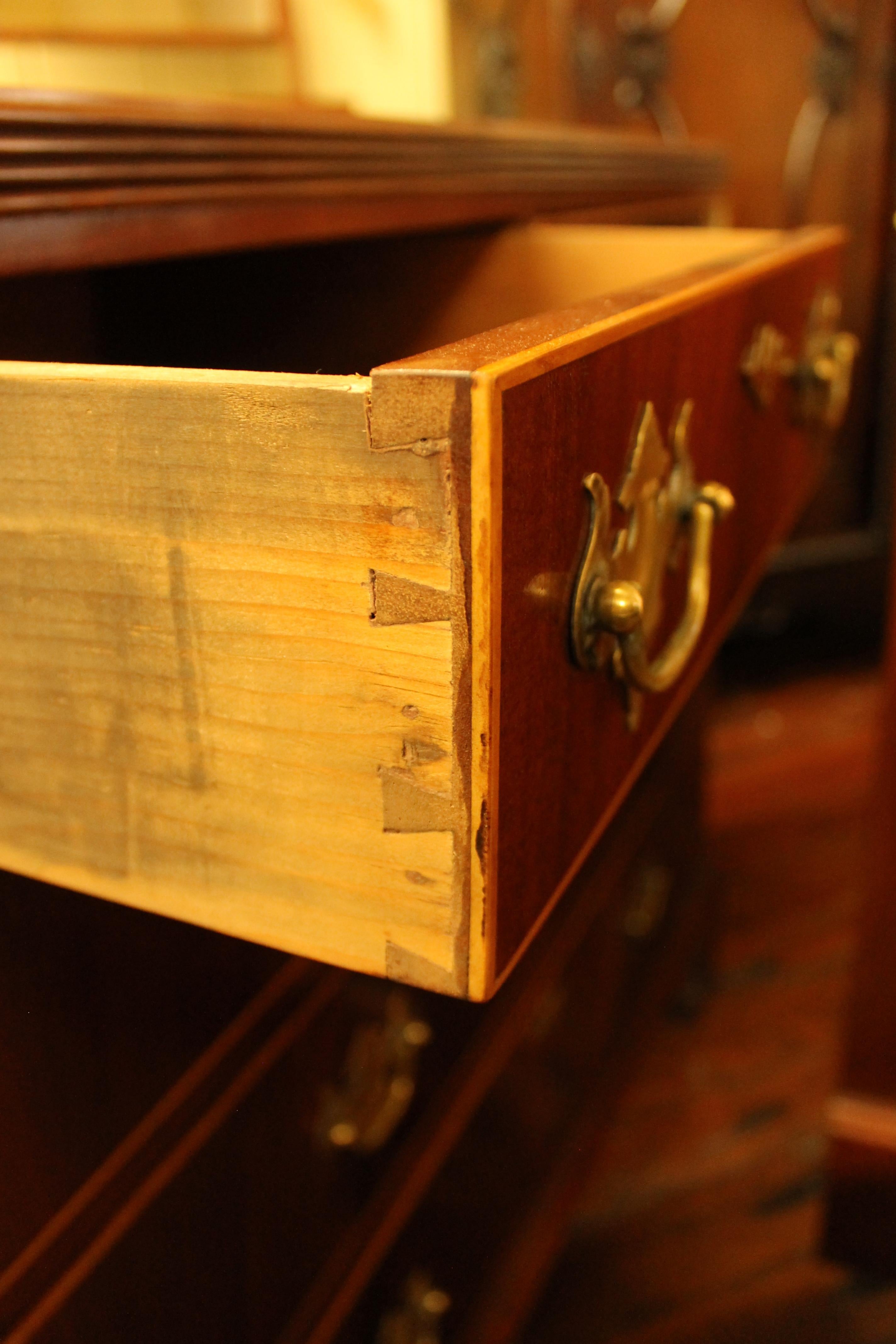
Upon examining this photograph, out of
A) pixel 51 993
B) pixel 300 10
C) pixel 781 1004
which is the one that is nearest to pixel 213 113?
pixel 51 993

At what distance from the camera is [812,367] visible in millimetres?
636

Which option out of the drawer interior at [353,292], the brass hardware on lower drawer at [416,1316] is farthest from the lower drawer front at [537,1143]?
the drawer interior at [353,292]

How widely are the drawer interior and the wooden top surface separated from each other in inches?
1.5

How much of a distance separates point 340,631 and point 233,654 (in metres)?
0.03

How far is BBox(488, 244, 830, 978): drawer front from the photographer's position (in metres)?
0.27

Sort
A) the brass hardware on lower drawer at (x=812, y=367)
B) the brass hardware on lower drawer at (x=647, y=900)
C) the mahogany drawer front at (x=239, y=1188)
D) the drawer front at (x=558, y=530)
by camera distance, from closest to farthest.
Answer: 1. the drawer front at (x=558, y=530)
2. the mahogany drawer front at (x=239, y=1188)
3. the brass hardware on lower drawer at (x=812, y=367)
4. the brass hardware on lower drawer at (x=647, y=900)

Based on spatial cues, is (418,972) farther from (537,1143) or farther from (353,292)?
(537,1143)

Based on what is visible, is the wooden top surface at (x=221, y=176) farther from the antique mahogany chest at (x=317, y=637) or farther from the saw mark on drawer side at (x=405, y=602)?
the saw mark on drawer side at (x=405, y=602)

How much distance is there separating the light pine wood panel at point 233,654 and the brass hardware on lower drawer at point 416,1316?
366mm

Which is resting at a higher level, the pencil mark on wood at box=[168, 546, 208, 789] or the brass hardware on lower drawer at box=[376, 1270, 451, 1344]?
the pencil mark on wood at box=[168, 546, 208, 789]

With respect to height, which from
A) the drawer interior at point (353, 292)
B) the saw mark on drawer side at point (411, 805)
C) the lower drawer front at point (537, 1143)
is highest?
the drawer interior at point (353, 292)

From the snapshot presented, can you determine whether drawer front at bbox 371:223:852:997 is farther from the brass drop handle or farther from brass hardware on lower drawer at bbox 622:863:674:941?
brass hardware on lower drawer at bbox 622:863:674:941

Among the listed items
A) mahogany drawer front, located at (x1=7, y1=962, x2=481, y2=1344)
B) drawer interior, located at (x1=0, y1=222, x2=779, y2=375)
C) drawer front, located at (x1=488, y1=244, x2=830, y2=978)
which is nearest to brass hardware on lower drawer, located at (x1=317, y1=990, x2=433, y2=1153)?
mahogany drawer front, located at (x1=7, y1=962, x2=481, y2=1344)

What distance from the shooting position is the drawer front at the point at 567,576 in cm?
27
